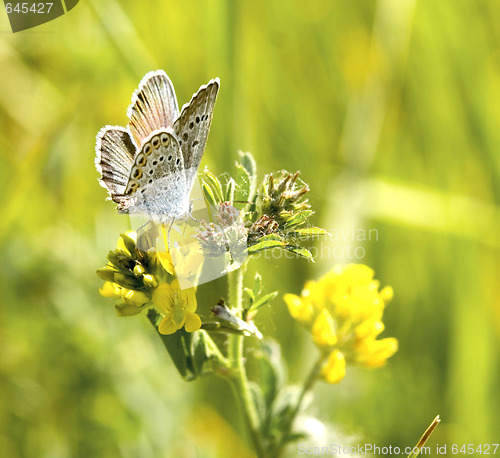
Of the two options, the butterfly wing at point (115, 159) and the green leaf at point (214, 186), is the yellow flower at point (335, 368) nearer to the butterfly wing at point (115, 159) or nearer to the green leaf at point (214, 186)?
the green leaf at point (214, 186)

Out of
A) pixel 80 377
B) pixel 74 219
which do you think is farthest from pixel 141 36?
pixel 80 377

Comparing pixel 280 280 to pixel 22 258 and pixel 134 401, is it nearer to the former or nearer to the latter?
pixel 134 401

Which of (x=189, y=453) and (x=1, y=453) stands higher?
(x=1, y=453)

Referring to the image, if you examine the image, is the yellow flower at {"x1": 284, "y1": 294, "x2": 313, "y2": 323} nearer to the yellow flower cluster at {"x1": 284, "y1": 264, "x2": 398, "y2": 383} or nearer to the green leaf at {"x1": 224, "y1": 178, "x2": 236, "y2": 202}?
the yellow flower cluster at {"x1": 284, "y1": 264, "x2": 398, "y2": 383}

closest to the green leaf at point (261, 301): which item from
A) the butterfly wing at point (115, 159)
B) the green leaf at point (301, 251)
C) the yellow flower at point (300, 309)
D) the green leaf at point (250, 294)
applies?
the green leaf at point (250, 294)

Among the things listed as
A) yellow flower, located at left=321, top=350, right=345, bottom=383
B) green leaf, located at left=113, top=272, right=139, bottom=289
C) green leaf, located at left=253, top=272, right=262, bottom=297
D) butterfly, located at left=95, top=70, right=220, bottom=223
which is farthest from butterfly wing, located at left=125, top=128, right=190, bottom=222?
yellow flower, located at left=321, top=350, right=345, bottom=383

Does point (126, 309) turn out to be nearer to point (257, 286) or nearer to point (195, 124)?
point (257, 286)
